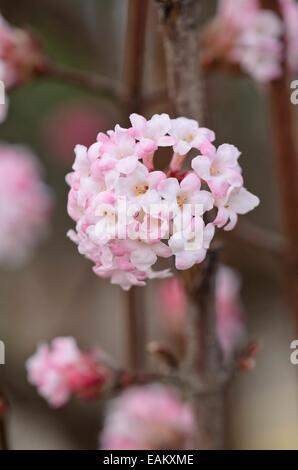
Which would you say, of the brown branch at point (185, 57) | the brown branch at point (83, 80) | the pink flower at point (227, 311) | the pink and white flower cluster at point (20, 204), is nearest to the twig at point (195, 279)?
the brown branch at point (185, 57)

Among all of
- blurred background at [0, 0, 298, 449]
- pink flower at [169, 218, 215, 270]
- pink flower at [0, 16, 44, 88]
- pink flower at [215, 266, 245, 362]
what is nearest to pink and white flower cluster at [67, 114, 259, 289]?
pink flower at [169, 218, 215, 270]

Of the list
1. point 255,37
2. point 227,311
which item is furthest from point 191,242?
point 227,311

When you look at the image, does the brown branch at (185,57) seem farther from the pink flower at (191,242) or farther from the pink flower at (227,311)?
the pink flower at (227,311)

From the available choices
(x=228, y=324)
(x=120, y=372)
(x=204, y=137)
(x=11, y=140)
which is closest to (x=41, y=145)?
(x=11, y=140)

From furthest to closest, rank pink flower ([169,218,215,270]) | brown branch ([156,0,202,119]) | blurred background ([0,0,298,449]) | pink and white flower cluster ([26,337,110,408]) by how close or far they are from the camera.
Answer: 1. blurred background ([0,0,298,449])
2. pink and white flower cluster ([26,337,110,408])
3. brown branch ([156,0,202,119])
4. pink flower ([169,218,215,270])

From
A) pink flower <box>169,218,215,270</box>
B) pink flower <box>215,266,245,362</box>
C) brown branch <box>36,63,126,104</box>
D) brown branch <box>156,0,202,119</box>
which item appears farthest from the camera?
pink flower <box>215,266,245,362</box>

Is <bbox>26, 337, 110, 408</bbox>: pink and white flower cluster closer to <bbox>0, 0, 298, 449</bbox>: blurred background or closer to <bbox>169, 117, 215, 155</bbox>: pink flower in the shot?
<bbox>169, 117, 215, 155</bbox>: pink flower

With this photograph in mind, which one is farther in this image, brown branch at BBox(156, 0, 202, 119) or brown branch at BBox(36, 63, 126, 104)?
brown branch at BBox(36, 63, 126, 104)

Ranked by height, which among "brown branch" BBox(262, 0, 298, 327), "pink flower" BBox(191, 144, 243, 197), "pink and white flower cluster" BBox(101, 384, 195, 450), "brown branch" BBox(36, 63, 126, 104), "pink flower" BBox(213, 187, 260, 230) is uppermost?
"brown branch" BBox(36, 63, 126, 104)
